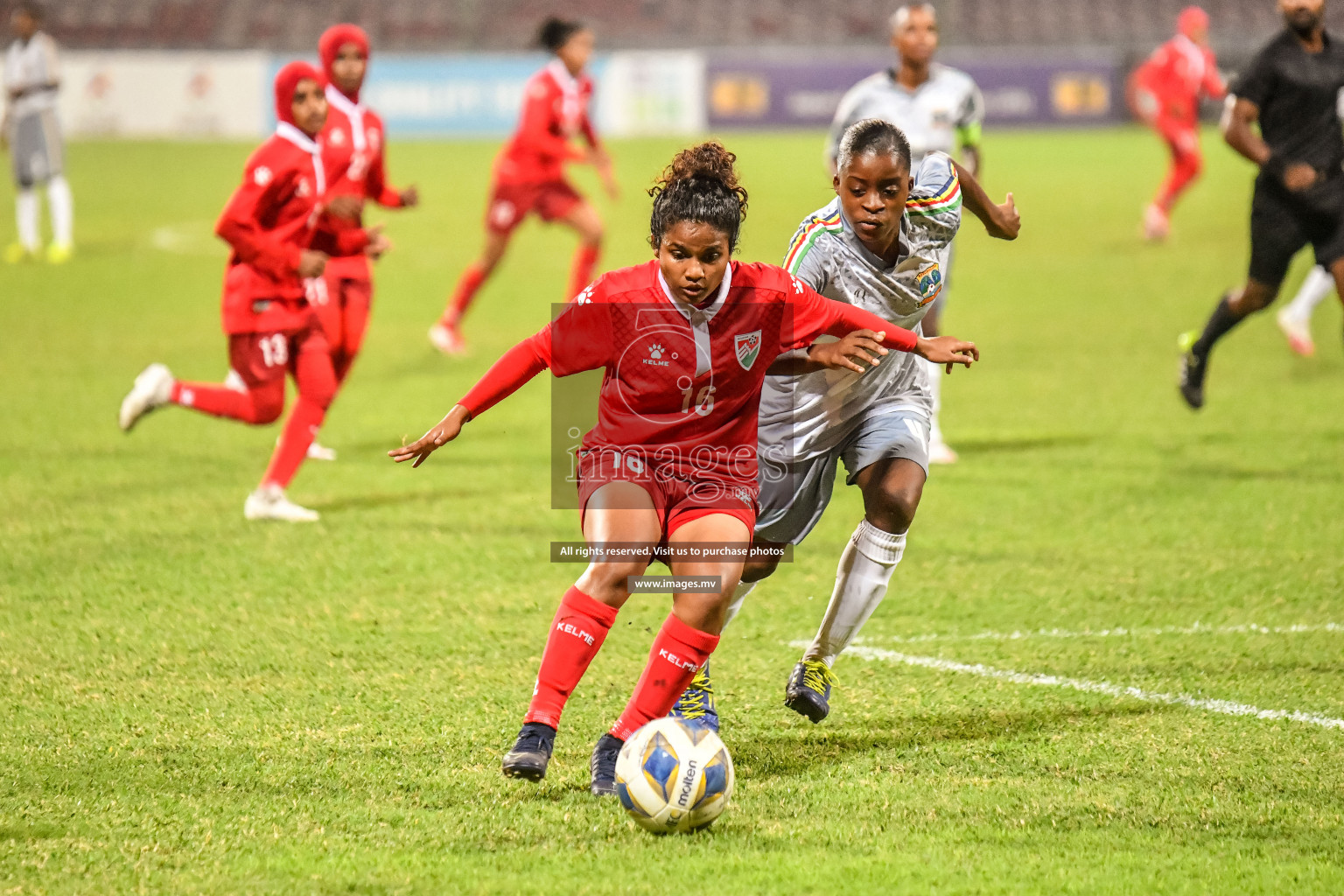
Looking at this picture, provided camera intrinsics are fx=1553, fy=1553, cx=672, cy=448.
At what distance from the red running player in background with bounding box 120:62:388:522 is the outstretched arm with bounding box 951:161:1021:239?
3268 mm

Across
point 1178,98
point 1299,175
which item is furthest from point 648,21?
point 1299,175

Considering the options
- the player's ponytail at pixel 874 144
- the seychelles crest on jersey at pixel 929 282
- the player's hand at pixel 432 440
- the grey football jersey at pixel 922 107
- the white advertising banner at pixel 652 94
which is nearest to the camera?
the player's hand at pixel 432 440

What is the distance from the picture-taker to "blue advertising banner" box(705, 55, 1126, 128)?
32.1m

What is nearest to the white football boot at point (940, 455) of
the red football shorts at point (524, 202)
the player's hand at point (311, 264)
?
the player's hand at point (311, 264)

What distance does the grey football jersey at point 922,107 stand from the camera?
328 inches

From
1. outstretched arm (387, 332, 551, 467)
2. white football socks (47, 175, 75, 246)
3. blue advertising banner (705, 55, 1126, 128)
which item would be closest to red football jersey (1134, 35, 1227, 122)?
white football socks (47, 175, 75, 246)

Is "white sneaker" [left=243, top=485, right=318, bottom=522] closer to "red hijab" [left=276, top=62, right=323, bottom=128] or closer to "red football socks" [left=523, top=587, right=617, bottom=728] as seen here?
"red hijab" [left=276, top=62, right=323, bottom=128]

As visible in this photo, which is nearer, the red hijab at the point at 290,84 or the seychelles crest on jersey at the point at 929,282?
the seychelles crest on jersey at the point at 929,282

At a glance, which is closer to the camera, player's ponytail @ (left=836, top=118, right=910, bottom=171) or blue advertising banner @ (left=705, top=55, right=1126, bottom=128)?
player's ponytail @ (left=836, top=118, right=910, bottom=171)

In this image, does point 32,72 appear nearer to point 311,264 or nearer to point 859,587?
point 311,264

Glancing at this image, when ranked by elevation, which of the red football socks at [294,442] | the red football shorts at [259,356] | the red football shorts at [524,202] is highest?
the red football shorts at [524,202]

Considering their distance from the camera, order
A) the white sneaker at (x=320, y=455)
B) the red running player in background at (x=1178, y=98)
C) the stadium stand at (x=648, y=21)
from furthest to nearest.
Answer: the stadium stand at (x=648, y=21) → the red running player in background at (x=1178, y=98) → the white sneaker at (x=320, y=455)

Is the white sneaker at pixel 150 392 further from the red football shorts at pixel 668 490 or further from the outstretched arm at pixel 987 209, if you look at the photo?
the outstretched arm at pixel 987 209

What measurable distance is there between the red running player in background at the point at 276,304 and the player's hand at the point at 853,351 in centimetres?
355
